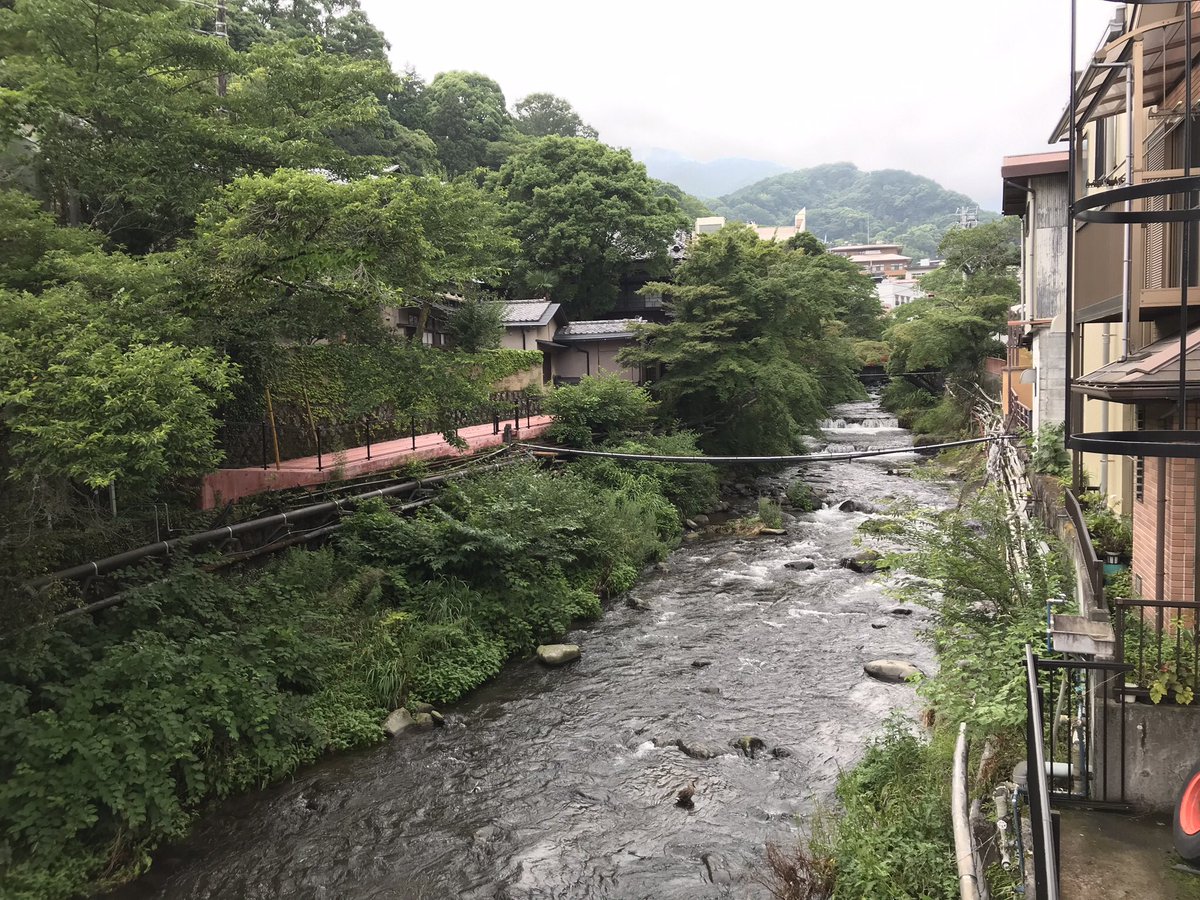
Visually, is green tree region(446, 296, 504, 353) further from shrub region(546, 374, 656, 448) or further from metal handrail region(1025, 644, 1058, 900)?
metal handrail region(1025, 644, 1058, 900)

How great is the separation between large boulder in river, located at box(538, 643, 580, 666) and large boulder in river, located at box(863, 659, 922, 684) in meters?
4.97

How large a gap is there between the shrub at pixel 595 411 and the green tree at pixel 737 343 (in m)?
2.59

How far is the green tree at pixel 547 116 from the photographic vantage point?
195 ft

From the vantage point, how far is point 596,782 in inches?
387

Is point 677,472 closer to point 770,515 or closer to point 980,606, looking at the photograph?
point 770,515

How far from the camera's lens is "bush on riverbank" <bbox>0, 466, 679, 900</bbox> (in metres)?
7.58

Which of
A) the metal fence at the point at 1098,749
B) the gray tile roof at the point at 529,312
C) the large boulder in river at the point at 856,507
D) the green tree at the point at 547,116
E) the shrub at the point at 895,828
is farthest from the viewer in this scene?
the green tree at the point at 547,116

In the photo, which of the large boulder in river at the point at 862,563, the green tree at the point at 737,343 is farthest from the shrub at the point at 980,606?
the green tree at the point at 737,343

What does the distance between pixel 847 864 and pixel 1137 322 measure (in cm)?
655

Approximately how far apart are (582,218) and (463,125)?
15985 mm

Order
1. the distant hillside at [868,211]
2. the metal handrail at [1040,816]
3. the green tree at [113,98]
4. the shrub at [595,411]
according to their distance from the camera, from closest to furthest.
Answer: the metal handrail at [1040,816] < the green tree at [113,98] < the shrub at [595,411] < the distant hillside at [868,211]

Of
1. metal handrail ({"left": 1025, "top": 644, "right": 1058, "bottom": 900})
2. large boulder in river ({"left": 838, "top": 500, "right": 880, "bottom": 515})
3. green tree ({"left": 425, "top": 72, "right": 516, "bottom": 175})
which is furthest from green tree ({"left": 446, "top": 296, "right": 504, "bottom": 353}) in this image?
green tree ({"left": 425, "top": 72, "right": 516, "bottom": 175})

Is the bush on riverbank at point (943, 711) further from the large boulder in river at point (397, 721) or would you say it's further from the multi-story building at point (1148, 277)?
the large boulder in river at point (397, 721)

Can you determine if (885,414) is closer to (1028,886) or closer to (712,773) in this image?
(712,773)
